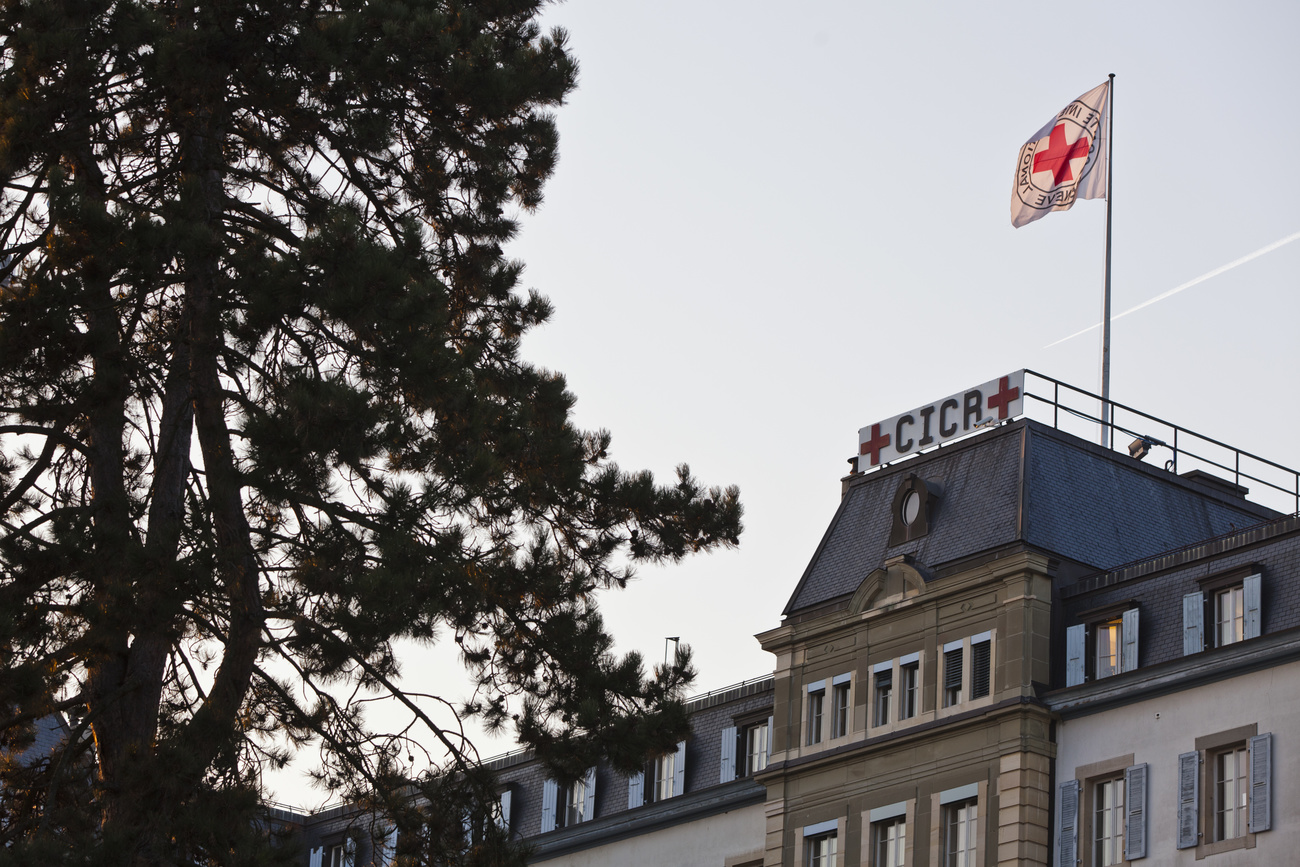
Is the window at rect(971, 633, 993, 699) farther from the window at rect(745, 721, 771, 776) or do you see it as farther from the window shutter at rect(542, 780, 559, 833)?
the window shutter at rect(542, 780, 559, 833)

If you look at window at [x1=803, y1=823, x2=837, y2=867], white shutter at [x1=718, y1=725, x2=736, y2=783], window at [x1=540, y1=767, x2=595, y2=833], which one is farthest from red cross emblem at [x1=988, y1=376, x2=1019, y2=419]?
window at [x1=540, y1=767, x2=595, y2=833]

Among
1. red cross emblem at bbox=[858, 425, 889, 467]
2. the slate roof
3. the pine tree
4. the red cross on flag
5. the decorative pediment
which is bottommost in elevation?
the pine tree

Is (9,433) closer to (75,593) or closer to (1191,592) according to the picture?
(75,593)

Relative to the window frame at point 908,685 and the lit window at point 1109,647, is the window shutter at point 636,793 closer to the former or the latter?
the window frame at point 908,685

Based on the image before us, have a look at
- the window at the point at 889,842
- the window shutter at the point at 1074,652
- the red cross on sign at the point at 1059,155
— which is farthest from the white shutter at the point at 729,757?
the red cross on sign at the point at 1059,155

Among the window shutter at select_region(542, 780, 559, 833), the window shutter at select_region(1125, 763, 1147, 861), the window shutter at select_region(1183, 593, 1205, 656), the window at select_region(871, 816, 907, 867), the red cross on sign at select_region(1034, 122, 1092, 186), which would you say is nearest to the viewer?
the window shutter at select_region(1125, 763, 1147, 861)

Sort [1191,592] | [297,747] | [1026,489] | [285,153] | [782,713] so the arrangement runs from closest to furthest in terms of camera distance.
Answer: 1. [297,747]
2. [285,153]
3. [1191,592]
4. [1026,489]
5. [782,713]

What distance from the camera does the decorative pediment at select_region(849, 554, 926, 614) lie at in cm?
4875

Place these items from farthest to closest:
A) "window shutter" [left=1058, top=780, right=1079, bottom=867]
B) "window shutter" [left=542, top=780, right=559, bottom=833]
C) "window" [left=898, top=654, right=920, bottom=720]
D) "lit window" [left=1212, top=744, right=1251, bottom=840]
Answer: "window shutter" [left=542, top=780, right=559, bottom=833] < "window" [left=898, top=654, right=920, bottom=720] < "window shutter" [left=1058, top=780, right=1079, bottom=867] < "lit window" [left=1212, top=744, right=1251, bottom=840]

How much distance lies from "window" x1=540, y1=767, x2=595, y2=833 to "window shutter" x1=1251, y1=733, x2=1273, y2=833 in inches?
887

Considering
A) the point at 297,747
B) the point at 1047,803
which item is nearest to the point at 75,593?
the point at 297,747

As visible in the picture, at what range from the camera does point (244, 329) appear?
904 inches

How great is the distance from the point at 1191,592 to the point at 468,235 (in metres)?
22.5

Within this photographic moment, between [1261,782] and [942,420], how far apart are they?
14.1m
